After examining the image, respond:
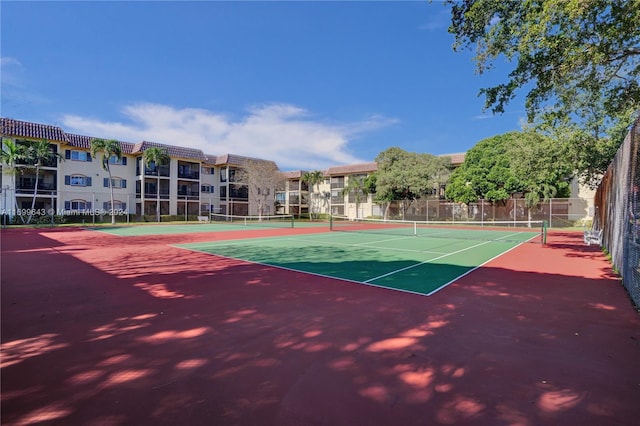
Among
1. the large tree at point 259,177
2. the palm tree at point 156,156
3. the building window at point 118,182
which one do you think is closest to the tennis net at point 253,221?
the large tree at point 259,177

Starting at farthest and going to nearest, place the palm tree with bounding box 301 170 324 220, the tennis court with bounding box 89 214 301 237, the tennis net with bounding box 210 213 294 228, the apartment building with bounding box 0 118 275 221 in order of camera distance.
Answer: the palm tree with bounding box 301 170 324 220 < the tennis net with bounding box 210 213 294 228 < the apartment building with bounding box 0 118 275 221 < the tennis court with bounding box 89 214 301 237

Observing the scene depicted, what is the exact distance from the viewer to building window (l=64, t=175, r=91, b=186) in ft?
137

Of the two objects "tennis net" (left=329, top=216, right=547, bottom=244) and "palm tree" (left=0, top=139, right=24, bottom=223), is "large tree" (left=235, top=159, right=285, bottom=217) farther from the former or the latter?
"palm tree" (left=0, top=139, right=24, bottom=223)

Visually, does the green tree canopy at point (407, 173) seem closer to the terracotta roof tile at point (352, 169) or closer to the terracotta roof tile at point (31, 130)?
the terracotta roof tile at point (352, 169)

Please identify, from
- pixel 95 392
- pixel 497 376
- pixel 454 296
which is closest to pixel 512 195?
pixel 454 296

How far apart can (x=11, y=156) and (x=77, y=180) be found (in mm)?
8783

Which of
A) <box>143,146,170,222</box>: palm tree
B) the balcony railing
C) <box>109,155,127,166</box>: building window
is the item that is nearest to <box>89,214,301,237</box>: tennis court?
the balcony railing

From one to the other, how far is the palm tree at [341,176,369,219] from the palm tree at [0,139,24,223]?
42.6 m

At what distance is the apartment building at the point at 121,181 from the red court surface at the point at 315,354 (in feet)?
125

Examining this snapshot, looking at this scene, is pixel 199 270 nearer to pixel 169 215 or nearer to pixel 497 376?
pixel 497 376

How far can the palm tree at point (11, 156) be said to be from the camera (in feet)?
112

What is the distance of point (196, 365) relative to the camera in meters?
3.96

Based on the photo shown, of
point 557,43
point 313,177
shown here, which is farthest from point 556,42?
point 313,177

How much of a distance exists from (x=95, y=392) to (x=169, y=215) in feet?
155
